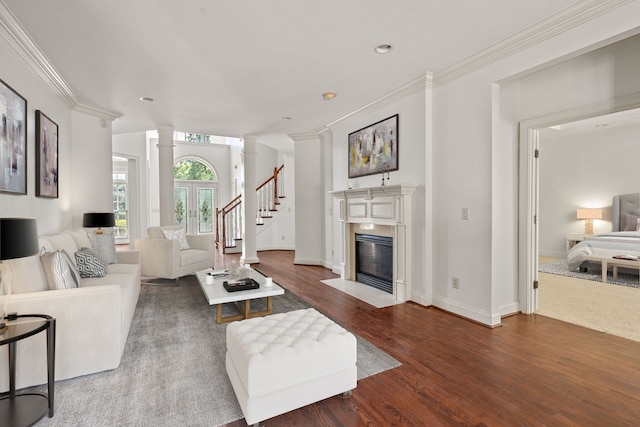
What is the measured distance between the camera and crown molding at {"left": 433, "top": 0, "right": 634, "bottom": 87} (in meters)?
2.31

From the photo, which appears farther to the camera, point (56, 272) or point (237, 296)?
point (237, 296)

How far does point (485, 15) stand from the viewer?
2504 mm

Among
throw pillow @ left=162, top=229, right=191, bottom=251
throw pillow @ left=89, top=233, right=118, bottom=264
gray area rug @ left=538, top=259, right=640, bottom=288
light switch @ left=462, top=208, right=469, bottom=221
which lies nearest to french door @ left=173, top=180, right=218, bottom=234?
throw pillow @ left=162, top=229, right=191, bottom=251

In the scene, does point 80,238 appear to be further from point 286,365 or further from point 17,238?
point 286,365

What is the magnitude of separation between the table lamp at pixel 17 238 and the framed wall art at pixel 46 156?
1983 millimetres

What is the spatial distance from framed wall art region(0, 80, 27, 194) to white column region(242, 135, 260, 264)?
4000 millimetres

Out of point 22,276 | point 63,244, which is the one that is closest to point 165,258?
point 63,244

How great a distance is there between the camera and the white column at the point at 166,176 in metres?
5.86

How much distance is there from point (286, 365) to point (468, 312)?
8.08 ft

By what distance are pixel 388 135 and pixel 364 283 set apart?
2.27m

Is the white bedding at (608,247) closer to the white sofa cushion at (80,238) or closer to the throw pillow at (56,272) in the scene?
the throw pillow at (56,272)

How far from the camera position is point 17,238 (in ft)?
5.61

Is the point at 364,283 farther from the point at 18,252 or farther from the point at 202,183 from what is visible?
the point at 202,183

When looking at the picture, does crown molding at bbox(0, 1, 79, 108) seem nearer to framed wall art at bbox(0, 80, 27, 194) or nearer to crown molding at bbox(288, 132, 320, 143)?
framed wall art at bbox(0, 80, 27, 194)
